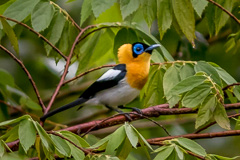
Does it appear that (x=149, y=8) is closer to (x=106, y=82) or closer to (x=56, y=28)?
(x=56, y=28)

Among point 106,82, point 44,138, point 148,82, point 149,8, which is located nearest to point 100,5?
point 149,8

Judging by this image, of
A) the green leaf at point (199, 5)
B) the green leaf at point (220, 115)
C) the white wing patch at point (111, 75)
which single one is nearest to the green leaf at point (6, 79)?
the white wing patch at point (111, 75)

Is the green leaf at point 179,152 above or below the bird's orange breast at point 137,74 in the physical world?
above

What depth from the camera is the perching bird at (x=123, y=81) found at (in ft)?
14.2

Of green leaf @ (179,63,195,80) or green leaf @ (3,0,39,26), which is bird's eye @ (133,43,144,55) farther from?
green leaf @ (3,0,39,26)

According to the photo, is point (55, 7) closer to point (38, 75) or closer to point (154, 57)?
point (154, 57)

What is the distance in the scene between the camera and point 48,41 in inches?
137

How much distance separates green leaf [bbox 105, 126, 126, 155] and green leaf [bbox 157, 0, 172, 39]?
83 centimetres

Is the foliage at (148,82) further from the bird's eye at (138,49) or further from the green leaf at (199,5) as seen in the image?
the bird's eye at (138,49)

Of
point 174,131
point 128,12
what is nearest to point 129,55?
point 128,12

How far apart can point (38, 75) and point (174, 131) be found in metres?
1.83

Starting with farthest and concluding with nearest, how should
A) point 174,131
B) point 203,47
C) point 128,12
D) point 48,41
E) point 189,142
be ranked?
point 174,131, point 203,47, point 48,41, point 128,12, point 189,142

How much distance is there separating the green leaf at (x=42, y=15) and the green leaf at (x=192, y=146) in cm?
131

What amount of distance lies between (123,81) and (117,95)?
13 cm
